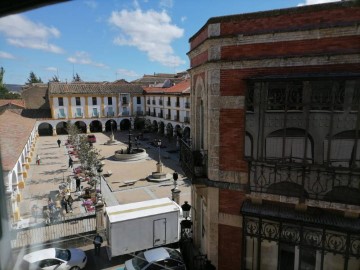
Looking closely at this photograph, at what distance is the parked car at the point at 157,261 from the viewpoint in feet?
37.8

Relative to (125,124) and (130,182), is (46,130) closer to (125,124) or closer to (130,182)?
(125,124)

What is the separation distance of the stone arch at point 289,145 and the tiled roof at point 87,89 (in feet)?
168

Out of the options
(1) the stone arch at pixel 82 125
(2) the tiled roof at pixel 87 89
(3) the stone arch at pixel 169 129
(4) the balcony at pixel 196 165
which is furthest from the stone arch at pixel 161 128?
(4) the balcony at pixel 196 165

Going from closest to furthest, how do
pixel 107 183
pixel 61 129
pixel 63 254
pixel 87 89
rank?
pixel 63 254 < pixel 107 183 < pixel 87 89 < pixel 61 129

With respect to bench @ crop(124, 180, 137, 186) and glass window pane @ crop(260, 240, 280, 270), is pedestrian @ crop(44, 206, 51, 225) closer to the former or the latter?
bench @ crop(124, 180, 137, 186)

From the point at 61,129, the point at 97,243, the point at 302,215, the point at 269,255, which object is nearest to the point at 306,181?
the point at 302,215

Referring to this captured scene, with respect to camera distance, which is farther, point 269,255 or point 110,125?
point 110,125

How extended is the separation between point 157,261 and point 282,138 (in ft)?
25.3

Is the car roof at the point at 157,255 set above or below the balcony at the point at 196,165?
below

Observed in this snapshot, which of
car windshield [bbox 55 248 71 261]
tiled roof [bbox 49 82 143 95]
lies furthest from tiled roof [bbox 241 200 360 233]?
tiled roof [bbox 49 82 143 95]

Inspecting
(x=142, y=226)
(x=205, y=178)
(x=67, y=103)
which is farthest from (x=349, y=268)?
(x=67, y=103)

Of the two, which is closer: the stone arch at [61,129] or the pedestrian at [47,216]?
the pedestrian at [47,216]

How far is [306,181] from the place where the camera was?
700 cm

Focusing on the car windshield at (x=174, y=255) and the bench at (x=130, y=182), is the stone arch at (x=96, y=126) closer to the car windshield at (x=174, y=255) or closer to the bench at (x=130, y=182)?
the bench at (x=130, y=182)
